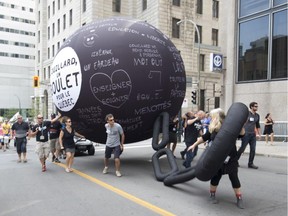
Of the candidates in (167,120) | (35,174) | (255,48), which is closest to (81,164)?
(35,174)

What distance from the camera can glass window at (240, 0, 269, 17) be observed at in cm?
1884

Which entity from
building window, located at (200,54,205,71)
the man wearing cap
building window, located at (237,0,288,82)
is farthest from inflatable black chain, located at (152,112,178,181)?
building window, located at (200,54,205,71)

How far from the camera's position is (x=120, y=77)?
26.5 feet

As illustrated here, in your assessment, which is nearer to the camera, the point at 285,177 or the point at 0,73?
the point at 285,177

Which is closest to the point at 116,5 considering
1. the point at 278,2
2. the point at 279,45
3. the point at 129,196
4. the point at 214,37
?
the point at 214,37

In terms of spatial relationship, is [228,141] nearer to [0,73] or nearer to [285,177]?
[285,177]

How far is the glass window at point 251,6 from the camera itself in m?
18.8

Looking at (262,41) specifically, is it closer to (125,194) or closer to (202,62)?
(125,194)

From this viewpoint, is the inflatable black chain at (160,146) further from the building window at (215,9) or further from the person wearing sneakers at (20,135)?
the building window at (215,9)

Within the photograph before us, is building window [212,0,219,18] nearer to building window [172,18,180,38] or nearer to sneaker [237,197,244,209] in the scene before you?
building window [172,18,180,38]

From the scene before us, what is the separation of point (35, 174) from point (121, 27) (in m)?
4.51

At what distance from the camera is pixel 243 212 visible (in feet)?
17.7

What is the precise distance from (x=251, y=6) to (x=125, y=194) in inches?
654

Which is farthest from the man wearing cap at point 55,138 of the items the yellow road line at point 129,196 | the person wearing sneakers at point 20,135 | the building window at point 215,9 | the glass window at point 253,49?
the building window at point 215,9
